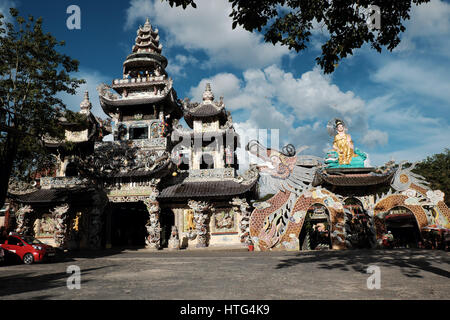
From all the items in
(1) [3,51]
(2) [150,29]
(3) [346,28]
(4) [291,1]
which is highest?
(2) [150,29]

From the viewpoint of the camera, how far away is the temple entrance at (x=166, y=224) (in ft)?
73.3

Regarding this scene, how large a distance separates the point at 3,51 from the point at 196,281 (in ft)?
49.1

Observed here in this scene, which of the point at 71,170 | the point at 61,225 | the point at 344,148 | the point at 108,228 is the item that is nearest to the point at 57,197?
the point at 61,225

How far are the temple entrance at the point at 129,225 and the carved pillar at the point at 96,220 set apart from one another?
269 centimetres

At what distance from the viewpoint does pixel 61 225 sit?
71.4 feet

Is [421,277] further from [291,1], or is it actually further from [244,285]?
[291,1]

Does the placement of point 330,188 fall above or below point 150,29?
below

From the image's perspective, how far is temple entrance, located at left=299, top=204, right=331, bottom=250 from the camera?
2070 cm

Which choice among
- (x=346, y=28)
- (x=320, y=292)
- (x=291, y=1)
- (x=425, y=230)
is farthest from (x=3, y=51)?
(x=425, y=230)

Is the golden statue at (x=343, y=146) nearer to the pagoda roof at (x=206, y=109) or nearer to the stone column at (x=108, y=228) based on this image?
the pagoda roof at (x=206, y=109)

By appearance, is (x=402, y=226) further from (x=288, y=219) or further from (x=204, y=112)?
(x=204, y=112)

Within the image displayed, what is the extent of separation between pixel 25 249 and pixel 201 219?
410 inches

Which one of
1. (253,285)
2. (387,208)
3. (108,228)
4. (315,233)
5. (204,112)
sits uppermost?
(204,112)

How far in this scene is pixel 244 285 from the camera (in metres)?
6.88
